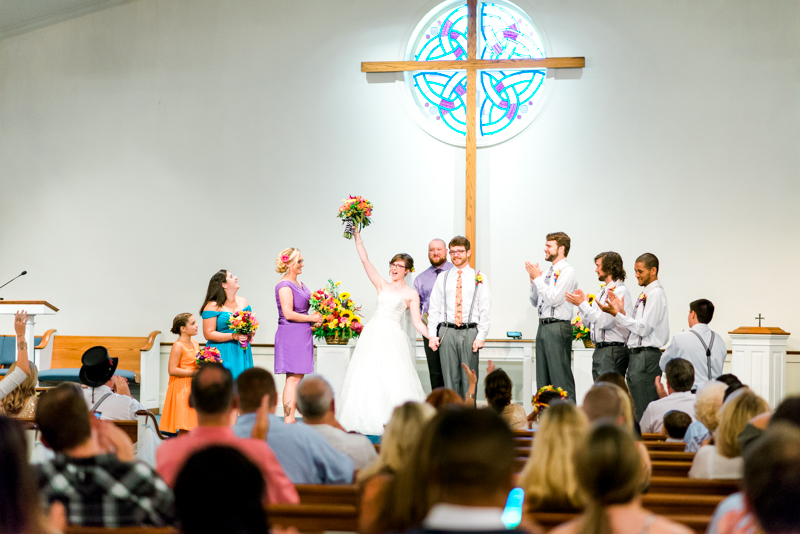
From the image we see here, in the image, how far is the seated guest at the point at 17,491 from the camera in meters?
1.58

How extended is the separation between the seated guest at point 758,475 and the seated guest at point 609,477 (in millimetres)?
235

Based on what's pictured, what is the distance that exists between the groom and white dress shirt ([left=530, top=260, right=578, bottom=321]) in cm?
47

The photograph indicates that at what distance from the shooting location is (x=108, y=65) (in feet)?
32.3

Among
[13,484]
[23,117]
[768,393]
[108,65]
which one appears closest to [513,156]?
[768,393]

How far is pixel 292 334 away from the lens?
7090mm

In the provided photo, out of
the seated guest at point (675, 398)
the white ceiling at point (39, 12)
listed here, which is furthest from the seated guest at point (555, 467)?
the white ceiling at point (39, 12)

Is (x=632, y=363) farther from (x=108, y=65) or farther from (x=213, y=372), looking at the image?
(x=108, y=65)

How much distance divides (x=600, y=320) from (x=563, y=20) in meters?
4.31

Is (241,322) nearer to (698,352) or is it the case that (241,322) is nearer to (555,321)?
(555,321)

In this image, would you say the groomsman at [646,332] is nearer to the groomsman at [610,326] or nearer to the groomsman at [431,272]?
the groomsman at [610,326]

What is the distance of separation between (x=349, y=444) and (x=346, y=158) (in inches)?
260

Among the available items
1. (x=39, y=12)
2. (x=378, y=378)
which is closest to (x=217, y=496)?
(x=378, y=378)

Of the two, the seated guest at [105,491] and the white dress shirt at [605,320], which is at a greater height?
the white dress shirt at [605,320]

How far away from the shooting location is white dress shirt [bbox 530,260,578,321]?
657cm
